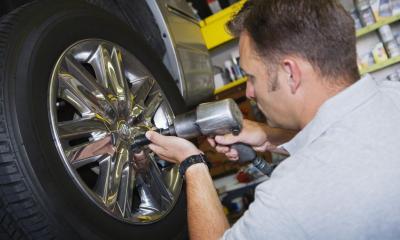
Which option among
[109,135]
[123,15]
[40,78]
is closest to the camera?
[40,78]

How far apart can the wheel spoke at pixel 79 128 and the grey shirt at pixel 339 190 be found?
496 mm

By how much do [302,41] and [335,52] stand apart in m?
0.09

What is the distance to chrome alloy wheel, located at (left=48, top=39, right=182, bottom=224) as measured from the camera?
1104 mm

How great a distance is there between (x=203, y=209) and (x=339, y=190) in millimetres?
399

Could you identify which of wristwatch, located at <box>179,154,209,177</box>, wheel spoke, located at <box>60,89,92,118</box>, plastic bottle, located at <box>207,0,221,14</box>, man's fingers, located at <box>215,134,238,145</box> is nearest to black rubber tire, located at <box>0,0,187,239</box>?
wheel spoke, located at <box>60,89,92,118</box>

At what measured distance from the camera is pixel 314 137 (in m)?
0.97

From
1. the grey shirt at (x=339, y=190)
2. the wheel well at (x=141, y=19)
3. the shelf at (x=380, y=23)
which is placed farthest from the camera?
the shelf at (x=380, y=23)

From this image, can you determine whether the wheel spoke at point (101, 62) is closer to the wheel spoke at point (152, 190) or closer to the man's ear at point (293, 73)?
the wheel spoke at point (152, 190)

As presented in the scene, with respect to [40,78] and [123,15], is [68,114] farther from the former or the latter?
[123,15]

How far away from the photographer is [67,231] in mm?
917

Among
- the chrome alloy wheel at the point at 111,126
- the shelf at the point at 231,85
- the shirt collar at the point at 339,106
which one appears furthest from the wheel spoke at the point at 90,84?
the shelf at the point at 231,85

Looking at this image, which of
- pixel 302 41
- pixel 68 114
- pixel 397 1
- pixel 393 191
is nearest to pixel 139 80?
pixel 68 114

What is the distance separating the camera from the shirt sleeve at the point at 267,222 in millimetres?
870

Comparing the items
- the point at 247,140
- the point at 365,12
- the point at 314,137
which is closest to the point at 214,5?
the point at 365,12
